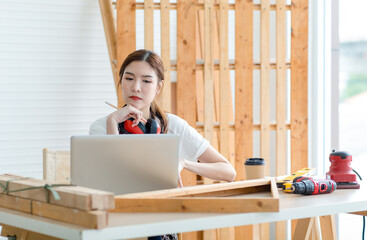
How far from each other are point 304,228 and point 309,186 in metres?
0.78

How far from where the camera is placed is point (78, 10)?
4449 millimetres

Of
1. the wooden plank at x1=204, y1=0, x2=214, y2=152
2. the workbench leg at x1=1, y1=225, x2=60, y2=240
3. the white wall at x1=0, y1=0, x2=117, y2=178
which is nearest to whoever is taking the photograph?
the workbench leg at x1=1, y1=225, x2=60, y2=240

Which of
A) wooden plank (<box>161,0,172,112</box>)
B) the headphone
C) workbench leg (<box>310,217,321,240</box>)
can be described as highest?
wooden plank (<box>161,0,172,112</box>)

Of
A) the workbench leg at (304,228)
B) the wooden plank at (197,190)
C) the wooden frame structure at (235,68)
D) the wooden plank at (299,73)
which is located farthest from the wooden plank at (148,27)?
the wooden plank at (197,190)

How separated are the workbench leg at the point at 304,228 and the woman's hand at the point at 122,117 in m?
1.01

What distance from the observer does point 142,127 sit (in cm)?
276

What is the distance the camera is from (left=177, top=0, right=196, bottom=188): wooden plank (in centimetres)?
382

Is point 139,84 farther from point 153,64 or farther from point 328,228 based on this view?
point 328,228

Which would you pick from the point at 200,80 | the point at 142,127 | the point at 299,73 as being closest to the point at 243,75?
the point at 299,73

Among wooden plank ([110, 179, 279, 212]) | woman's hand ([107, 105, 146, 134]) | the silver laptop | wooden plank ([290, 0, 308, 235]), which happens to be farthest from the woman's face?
wooden plank ([290, 0, 308, 235])

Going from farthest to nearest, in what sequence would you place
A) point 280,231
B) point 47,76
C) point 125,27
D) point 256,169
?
1. point 47,76
2. point 280,231
3. point 125,27
4. point 256,169

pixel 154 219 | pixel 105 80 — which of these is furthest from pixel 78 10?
pixel 154 219

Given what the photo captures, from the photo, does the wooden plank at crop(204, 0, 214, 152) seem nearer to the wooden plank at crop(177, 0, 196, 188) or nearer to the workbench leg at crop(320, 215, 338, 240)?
the wooden plank at crop(177, 0, 196, 188)

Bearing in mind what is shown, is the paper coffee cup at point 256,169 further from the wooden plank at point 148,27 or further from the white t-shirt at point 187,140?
the wooden plank at point 148,27
